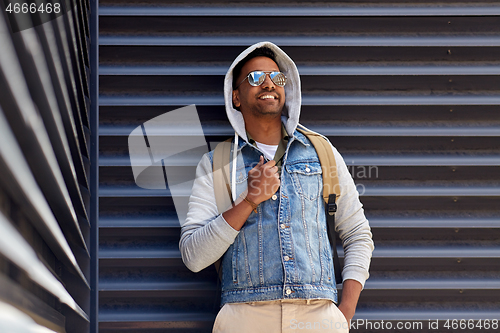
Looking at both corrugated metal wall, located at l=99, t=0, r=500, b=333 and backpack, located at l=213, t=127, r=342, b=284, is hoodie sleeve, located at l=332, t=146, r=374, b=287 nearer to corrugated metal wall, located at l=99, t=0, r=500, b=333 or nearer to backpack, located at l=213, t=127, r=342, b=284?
backpack, located at l=213, t=127, r=342, b=284

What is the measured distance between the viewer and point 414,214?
3051 millimetres

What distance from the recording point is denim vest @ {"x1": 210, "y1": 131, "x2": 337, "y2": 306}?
2.32 metres

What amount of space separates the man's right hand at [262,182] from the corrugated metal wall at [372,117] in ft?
2.33

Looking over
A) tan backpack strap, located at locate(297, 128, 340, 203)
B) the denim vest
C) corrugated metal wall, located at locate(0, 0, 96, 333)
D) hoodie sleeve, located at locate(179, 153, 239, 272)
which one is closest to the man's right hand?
the denim vest

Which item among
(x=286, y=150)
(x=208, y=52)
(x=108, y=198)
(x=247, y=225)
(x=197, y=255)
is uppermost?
(x=208, y=52)

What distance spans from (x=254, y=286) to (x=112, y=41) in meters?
1.93

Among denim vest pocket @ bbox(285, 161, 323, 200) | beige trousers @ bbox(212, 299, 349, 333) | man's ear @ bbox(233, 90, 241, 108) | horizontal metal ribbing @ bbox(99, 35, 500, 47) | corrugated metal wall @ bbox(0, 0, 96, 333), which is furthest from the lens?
horizontal metal ribbing @ bbox(99, 35, 500, 47)

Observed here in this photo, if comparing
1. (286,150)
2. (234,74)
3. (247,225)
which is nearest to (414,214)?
(286,150)

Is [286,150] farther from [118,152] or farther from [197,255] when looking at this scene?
[118,152]

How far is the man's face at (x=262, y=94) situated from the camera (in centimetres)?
266

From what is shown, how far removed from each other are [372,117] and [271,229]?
1233 mm

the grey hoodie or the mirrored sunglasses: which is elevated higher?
the mirrored sunglasses

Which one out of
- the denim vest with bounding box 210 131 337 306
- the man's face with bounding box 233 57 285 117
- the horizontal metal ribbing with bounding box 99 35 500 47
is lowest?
the denim vest with bounding box 210 131 337 306

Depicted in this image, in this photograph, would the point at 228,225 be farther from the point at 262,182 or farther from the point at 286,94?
the point at 286,94
